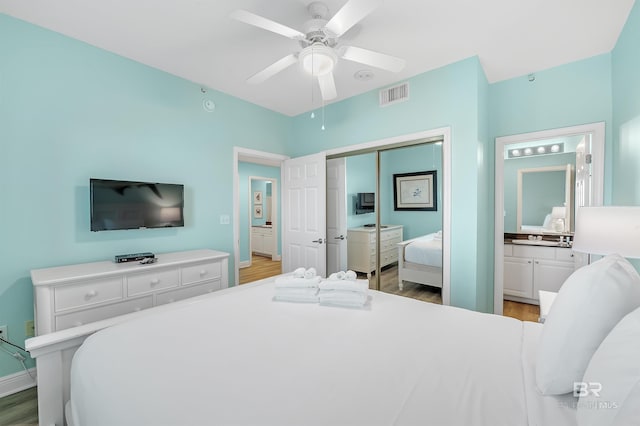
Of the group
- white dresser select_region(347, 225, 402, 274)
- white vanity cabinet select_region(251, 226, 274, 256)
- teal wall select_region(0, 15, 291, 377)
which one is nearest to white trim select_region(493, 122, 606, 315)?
white dresser select_region(347, 225, 402, 274)

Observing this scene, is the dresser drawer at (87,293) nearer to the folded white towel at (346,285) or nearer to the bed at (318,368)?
the bed at (318,368)

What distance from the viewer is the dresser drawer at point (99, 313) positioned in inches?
70.3

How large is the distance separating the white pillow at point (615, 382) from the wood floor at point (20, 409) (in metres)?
2.71

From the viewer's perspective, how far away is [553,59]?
2432 mm

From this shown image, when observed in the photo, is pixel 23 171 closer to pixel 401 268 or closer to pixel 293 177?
pixel 293 177

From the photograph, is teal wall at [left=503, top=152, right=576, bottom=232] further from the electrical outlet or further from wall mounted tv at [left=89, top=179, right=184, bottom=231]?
the electrical outlet

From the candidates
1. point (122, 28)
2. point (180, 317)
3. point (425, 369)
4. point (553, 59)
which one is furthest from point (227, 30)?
point (553, 59)

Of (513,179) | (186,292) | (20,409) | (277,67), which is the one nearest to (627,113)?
(513,179)

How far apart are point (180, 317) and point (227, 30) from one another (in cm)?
209

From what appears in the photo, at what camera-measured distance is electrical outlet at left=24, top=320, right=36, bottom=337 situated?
6.52ft

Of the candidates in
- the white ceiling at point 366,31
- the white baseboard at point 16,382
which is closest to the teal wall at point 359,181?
the white ceiling at point 366,31

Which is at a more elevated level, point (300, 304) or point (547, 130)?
point (547, 130)

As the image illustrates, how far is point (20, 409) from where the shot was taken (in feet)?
5.69

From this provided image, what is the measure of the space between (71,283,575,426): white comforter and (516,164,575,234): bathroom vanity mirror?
310 centimetres
